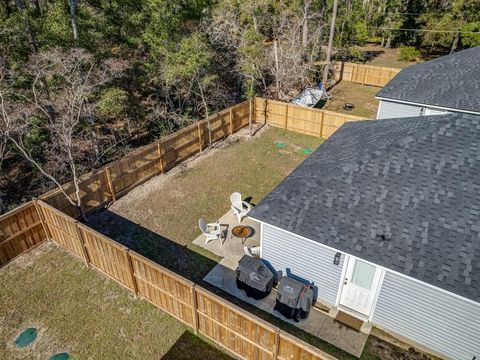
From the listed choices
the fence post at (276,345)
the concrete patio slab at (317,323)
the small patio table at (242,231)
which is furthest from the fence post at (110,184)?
the fence post at (276,345)

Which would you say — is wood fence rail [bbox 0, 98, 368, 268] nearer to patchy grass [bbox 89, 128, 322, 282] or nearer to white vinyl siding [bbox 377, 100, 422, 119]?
patchy grass [bbox 89, 128, 322, 282]

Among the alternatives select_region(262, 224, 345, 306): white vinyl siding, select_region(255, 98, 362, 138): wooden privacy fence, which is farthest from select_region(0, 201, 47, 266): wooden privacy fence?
select_region(255, 98, 362, 138): wooden privacy fence

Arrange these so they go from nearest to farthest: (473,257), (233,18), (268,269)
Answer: (473,257), (268,269), (233,18)

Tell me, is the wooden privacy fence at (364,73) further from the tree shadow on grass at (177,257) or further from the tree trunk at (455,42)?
the tree shadow on grass at (177,257)

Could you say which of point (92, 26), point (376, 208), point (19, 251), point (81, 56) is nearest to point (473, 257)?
point (376, 208)

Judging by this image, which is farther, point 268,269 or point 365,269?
point 268,269

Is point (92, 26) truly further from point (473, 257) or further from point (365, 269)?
point (473, 257)

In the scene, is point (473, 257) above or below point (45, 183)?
above

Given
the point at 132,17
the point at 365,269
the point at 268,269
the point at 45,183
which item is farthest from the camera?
the point at 132,17
